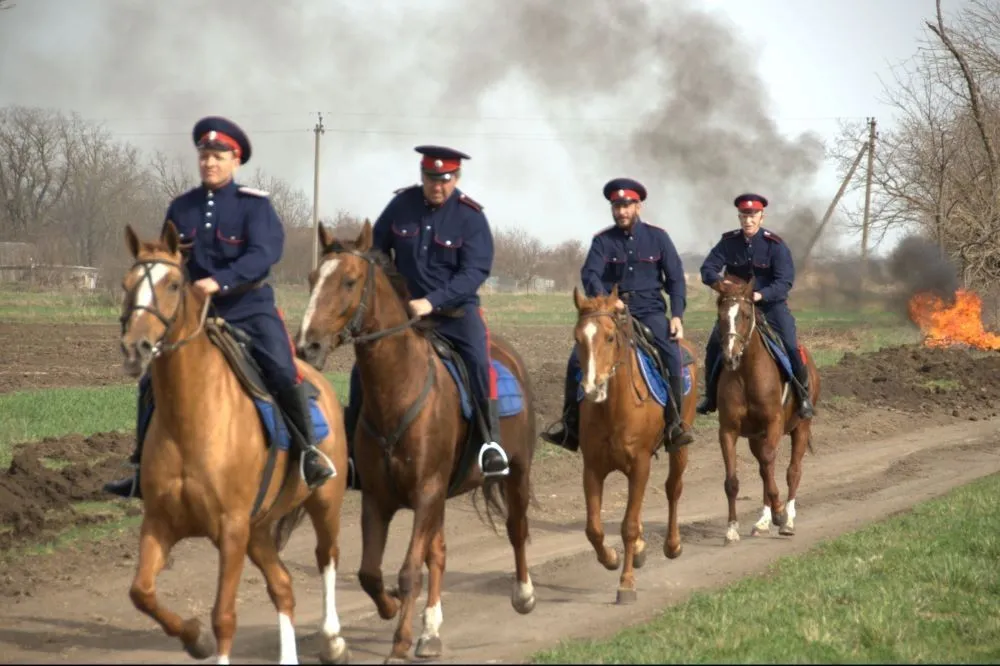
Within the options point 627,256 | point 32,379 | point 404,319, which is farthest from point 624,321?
point 32,379

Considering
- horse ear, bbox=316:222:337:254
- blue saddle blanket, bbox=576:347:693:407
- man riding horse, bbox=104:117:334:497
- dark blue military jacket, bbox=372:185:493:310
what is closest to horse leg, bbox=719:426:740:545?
blue saddle blanket, bbox=576:347:693:407

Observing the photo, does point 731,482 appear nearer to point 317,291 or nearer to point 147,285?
point 317,291

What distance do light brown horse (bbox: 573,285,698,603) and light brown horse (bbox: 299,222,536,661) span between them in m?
1.62

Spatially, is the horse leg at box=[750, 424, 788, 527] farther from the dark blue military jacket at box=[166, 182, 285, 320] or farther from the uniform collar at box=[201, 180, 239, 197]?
the uniform collar at box=[201, 180, 239, 197]

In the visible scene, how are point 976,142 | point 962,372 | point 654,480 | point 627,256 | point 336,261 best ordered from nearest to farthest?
point 336,261
point 627,256
point 654,480
point 962,372
point 976,142

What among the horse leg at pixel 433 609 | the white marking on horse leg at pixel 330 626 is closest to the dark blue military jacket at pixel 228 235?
the white marking on horse leg at pixel 330 626

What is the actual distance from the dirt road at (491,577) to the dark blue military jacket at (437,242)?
237 cm

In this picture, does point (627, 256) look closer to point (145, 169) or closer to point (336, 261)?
point (336, 261)

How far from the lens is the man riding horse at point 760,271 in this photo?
46.7 feet

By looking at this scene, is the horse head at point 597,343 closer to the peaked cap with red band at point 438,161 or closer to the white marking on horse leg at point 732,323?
the peaked cap with red band at point 438,161

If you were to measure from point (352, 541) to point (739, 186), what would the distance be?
3160 cm

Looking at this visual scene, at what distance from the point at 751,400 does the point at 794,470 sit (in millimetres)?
999

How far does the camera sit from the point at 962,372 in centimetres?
2686

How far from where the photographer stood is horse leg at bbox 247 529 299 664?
25.5 feet
